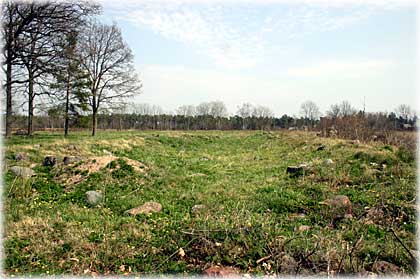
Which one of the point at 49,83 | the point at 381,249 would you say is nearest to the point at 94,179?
the point at 381,249

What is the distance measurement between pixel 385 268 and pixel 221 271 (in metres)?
1.84

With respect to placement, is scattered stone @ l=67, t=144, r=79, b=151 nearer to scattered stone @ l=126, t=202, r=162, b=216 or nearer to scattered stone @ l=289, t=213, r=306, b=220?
scattered stone @ l=126, t=202, r=162, b=216

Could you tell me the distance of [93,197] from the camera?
21.6ft

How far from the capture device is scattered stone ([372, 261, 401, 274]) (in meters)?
3.62

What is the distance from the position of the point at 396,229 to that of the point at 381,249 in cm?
103

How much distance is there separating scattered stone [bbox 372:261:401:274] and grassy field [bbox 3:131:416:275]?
0.07ft

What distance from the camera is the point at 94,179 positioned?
783 cm

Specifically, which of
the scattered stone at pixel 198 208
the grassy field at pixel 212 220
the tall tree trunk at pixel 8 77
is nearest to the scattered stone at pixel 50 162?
the grassy field at pixel 212 220

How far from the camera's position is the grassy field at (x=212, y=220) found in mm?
3809

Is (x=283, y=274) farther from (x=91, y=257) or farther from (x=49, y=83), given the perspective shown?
(x=49, y=83)

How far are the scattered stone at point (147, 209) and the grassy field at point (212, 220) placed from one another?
15 centimetres

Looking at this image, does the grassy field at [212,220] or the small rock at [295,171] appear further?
the small rock at [295,171]

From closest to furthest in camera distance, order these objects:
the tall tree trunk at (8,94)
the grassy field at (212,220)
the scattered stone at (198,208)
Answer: the grassy field at (212,220), the scattered stone at (198,208), the tall tree trunk at (8,94)

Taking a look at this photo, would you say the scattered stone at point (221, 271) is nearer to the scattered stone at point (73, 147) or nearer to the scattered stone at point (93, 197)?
the scattered stone at point (93, 197)
